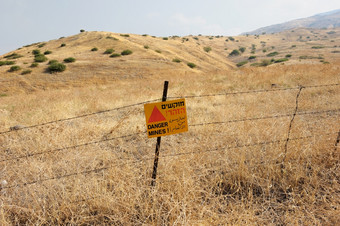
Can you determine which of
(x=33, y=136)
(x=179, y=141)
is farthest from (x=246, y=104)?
(x=33, y=136)

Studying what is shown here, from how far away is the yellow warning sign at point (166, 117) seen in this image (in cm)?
246

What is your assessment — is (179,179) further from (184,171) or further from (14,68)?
(14,68)

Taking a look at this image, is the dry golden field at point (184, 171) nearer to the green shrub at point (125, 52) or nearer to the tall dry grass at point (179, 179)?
the tall dry grass at point (179, 179)

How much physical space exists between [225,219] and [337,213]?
Result: 4.92 feet

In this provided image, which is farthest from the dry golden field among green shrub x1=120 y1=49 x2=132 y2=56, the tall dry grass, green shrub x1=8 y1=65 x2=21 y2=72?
green shrub x1=120 y1=49 x2=132 y2=56

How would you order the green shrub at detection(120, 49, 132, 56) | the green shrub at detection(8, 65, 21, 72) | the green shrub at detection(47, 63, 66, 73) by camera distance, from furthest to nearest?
the green shrub at detection(120, 49, 132, 56) < the green shrub at detection(47, 63, 66, 73) < the green shrub at detection(8, 65, 21, 72)

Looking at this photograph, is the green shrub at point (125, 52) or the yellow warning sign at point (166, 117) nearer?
the yellow warning sign at point (166, 117)

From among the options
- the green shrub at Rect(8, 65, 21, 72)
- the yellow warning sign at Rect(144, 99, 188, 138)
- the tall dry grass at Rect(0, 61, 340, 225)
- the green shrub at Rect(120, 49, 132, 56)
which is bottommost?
the tall dry grass at Rect(0, 61, 340, 225)

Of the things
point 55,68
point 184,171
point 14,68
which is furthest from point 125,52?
point 184,171

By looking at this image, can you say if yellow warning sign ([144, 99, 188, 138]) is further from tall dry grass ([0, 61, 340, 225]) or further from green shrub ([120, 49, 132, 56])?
green shrub ([120, 49, 132, 56])

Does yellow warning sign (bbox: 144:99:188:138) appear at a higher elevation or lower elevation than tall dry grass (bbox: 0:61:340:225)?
higher

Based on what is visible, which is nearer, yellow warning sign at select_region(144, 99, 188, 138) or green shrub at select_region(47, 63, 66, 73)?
yellow warning sign at select_region(144, 99, 188, 138)

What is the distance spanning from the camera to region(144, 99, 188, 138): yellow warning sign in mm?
2463

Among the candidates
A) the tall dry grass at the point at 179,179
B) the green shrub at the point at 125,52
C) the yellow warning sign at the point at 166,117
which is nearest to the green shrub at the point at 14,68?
the green shrub at the point at 125,52
